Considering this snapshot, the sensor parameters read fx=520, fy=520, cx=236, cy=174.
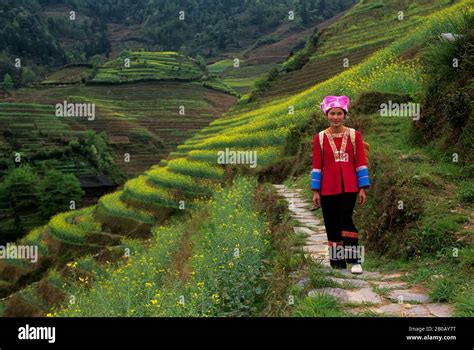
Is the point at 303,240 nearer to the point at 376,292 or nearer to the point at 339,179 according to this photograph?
the point at 339,179

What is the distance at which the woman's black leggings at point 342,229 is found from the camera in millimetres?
5453

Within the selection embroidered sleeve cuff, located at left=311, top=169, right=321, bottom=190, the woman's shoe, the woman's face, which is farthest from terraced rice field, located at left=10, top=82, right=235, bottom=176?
the woman's shoe

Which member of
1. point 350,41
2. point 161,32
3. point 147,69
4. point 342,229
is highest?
point 161,32

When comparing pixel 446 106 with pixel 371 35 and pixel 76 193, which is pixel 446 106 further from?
pixel 76 193

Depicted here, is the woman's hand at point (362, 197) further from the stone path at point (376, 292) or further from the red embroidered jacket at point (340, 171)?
the stone path at point (376, 292)

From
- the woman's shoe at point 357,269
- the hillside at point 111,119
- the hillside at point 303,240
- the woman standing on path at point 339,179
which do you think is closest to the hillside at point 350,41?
the hillside at point 111,119

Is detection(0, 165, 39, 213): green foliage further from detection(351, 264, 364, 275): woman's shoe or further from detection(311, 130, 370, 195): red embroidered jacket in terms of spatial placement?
detection(351, 264, 364, 275): woman's shoe

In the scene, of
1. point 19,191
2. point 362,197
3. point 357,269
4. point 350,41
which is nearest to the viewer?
point 357,269

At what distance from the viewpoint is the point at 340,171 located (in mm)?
5414

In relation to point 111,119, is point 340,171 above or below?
below

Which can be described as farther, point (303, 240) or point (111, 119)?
point (111, 119)

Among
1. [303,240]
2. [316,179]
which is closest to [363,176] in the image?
[316,179]

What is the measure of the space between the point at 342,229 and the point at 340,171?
2.03 feet

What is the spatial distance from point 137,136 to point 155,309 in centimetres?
6832
